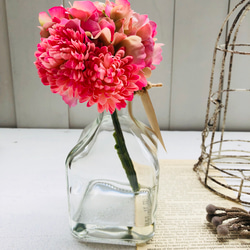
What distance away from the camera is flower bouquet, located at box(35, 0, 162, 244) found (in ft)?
1.09

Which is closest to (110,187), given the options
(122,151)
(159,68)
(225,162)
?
(122,151)

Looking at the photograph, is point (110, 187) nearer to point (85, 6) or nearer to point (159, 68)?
point (85, 6)

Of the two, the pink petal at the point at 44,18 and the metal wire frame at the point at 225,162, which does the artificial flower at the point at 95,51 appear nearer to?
the pink petal at the point at 44,18

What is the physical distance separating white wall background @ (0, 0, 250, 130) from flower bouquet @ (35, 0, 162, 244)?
0.48 m

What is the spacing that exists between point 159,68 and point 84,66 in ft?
2.10

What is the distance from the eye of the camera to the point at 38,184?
636 millimetres

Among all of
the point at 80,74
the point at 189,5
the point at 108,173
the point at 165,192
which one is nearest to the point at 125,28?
the point at 80,74

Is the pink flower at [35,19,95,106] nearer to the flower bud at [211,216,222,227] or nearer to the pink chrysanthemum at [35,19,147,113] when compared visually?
the pink chrysanthemum at [35,19,147,113]

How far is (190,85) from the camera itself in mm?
961

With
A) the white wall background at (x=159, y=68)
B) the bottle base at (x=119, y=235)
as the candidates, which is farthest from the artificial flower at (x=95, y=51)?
the white wall background at (x=159, y=68)

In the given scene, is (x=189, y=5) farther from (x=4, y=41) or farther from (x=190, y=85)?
(x=4, y=41)

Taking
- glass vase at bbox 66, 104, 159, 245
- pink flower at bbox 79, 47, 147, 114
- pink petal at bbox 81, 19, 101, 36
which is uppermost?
pink petal at bbox 81, 19, 101, 36

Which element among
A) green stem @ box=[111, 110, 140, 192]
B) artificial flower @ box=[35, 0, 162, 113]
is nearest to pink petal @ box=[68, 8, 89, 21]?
artificial flower @ box=[35, 0, 162, 113]

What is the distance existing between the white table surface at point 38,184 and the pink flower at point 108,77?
0.76ft
